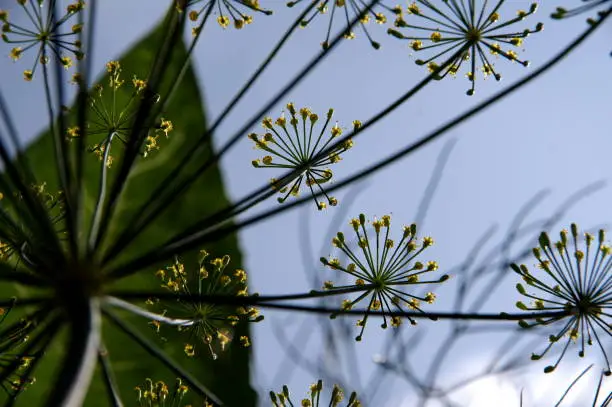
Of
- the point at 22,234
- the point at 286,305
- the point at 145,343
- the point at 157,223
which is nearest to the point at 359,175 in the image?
the point at 286,305

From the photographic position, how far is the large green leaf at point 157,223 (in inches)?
195

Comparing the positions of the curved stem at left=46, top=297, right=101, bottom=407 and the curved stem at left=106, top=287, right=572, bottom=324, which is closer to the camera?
the curved stem at left=46, top=297, right=101, bottom=407

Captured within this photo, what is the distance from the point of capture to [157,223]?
5914 mm

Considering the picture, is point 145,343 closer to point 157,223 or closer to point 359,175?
point 359,175

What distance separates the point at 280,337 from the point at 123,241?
1.85 meters

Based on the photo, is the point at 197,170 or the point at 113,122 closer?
the point at 197,170

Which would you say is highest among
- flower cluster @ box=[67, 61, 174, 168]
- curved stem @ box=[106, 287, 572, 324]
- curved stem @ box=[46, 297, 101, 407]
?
flower cluster @ box=[67, 61, 174, 168]

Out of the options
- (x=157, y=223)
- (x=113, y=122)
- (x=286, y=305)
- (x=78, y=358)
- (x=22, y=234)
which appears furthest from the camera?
(x=157, y=223)

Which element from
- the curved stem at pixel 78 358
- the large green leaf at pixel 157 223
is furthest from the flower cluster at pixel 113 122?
the curved stem at pixel 78 358

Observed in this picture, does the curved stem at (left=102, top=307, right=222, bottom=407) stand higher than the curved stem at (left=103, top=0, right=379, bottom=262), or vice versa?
the curved stem at (left=103, top=0, right=379, bottom=262)

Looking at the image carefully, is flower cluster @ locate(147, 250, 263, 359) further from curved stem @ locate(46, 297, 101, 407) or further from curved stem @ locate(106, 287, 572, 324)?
curved stem @ locate(46, 297, 101, 407)

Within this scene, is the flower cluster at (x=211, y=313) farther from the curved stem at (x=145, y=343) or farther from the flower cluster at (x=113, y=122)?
the flower cluster at (x=113, y=122)

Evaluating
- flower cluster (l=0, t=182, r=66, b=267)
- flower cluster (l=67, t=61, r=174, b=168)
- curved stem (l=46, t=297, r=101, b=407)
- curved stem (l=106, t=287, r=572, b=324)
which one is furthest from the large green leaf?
curved stem (l=46, t=297, r=101, b=407)

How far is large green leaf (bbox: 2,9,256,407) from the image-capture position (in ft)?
16.3
